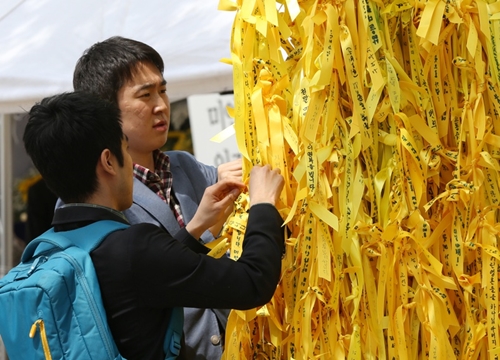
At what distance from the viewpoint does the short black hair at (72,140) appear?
1.47 m

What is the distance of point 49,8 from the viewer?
2650 mm

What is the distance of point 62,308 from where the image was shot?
1.41 meters

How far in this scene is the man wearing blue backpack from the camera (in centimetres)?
139

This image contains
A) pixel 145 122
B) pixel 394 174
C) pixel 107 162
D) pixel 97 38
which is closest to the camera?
pixel 394 174

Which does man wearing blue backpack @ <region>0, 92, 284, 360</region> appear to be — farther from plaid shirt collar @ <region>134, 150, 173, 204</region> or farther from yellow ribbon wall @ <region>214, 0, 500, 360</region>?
plaid shirt collar @ <region>134, 150, 173, 204</region>

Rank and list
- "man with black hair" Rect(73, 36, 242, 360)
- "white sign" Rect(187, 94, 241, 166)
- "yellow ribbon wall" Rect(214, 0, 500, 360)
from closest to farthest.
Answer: "yellow ribbon wall" Rect(214, 0, 500, 360)
"man with black hair" Rect(73, 36, 242, 360)
"white sign" Rect(187, 94, 241, 166)

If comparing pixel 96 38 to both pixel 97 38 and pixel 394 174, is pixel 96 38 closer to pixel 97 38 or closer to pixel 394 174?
pixel 97 38

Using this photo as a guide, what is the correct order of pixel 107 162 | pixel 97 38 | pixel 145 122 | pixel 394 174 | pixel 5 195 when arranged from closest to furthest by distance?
pixel 394 174 < pixel 107 162 < pixel 145 122 < pixel 97 38 < pixel 5 195

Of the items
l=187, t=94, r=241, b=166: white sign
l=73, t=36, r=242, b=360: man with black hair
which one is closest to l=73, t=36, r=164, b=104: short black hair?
l=73, t=36, r=242, b=360: man with black hair

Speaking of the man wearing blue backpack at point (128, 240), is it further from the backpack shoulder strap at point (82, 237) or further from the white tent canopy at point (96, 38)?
the white tent canopy at point (96, 38)

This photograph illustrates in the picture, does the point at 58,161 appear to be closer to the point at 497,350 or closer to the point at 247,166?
the point at 247,166

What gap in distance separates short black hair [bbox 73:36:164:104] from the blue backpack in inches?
20.6

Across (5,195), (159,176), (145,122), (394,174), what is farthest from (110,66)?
(5,195)

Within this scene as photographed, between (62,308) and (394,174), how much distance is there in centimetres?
64
